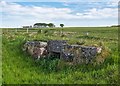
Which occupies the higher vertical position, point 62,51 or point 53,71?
point 62,51

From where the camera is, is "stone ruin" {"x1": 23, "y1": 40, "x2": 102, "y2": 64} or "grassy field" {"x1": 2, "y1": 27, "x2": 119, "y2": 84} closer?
"grassy field" {"x1": 2, "y1": 27, "x2": 119, "y2": 84}

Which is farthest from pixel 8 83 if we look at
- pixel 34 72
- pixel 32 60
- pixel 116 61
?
pixel 116 61

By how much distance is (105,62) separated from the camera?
14711 mm

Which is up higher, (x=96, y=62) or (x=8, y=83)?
(x=96, y=62)

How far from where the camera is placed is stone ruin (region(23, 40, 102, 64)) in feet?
49.9

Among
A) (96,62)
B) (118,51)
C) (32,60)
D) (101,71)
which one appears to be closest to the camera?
(101,71)

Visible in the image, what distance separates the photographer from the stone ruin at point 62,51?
15221mm

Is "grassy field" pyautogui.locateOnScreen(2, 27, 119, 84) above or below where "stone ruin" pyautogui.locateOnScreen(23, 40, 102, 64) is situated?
below

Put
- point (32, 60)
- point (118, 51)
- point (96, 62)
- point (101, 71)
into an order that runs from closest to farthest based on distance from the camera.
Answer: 1. point (101, 71)
2. point (96, 62)
3. point (118, 51)
4. point (32, 60)

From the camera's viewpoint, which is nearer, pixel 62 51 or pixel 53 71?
pixel 53 71

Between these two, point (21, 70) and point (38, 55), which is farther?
point (38, 55)

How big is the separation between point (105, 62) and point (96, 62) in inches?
16.9

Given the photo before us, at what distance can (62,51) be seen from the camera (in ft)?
53.8

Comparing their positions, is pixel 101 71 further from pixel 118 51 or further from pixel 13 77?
pixel 13 77
